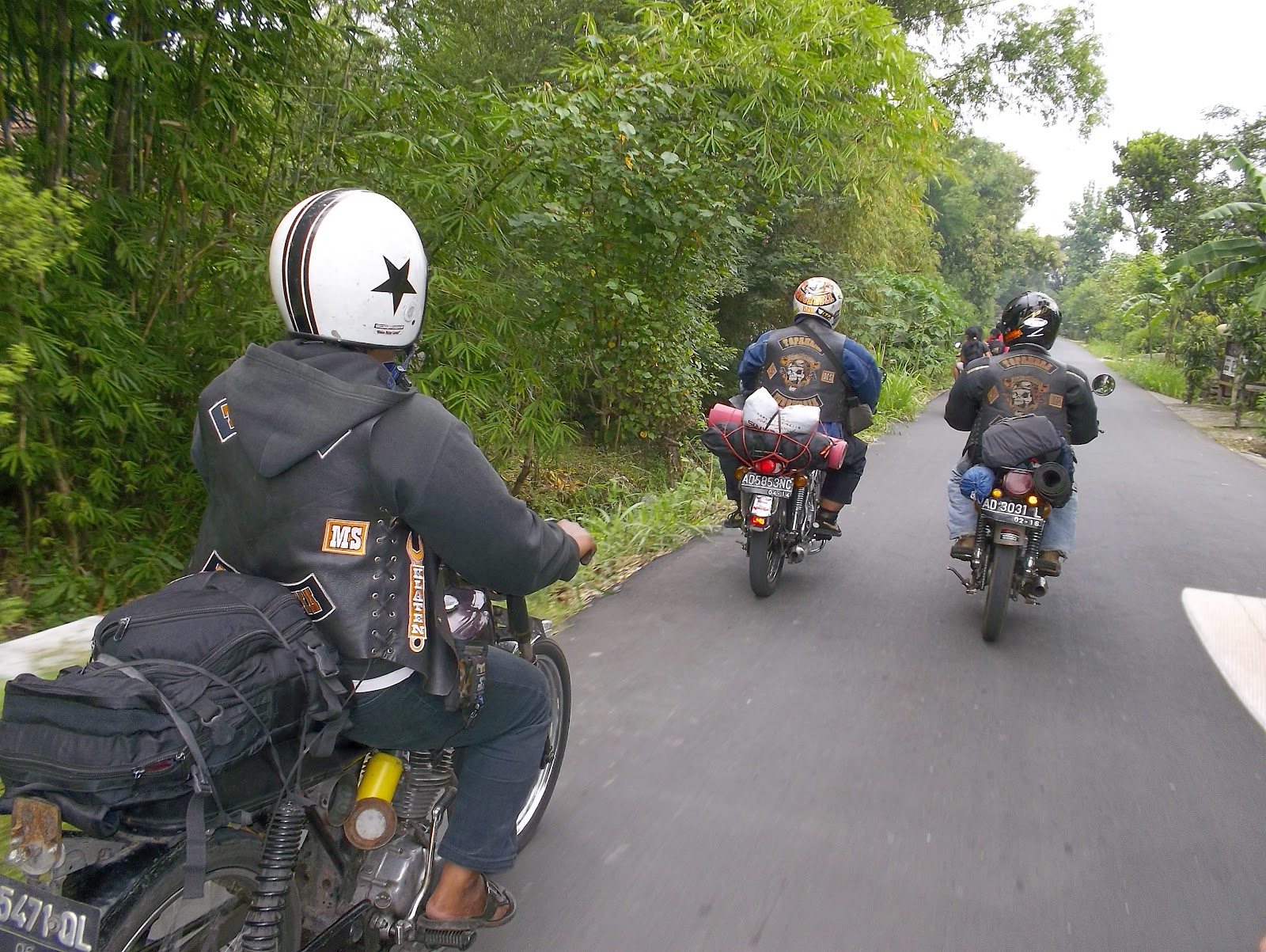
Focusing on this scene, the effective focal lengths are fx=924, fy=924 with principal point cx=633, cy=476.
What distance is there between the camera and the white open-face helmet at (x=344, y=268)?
1926mm

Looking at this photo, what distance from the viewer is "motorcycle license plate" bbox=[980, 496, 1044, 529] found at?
16.0 feet

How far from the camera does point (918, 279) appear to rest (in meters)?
20.4

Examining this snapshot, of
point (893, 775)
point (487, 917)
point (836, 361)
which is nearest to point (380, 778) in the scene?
point (487, 917)

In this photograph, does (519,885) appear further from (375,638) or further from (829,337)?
(829,337)

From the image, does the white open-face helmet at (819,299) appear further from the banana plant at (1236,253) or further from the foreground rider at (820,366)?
the banana plant at (1236,253)

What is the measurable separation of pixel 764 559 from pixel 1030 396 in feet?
5.85

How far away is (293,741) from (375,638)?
0.26 m

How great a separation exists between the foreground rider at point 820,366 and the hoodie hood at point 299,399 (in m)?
4.10

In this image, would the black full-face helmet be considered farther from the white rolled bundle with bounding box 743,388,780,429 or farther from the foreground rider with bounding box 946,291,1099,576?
the white rolled bundle with bounding box 743,388,780,429

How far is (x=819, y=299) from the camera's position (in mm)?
5820

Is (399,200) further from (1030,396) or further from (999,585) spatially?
(999,585)

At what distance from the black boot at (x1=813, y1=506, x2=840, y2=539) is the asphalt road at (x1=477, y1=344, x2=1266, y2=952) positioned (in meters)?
0.32

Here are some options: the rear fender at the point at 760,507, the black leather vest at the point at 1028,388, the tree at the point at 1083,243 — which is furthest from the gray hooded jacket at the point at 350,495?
the tree at the point at 1083,243

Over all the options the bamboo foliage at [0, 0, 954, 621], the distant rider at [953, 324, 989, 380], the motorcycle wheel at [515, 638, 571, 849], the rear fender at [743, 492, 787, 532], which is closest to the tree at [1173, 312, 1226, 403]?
the distant rider at [953, 324, 989, 380]
